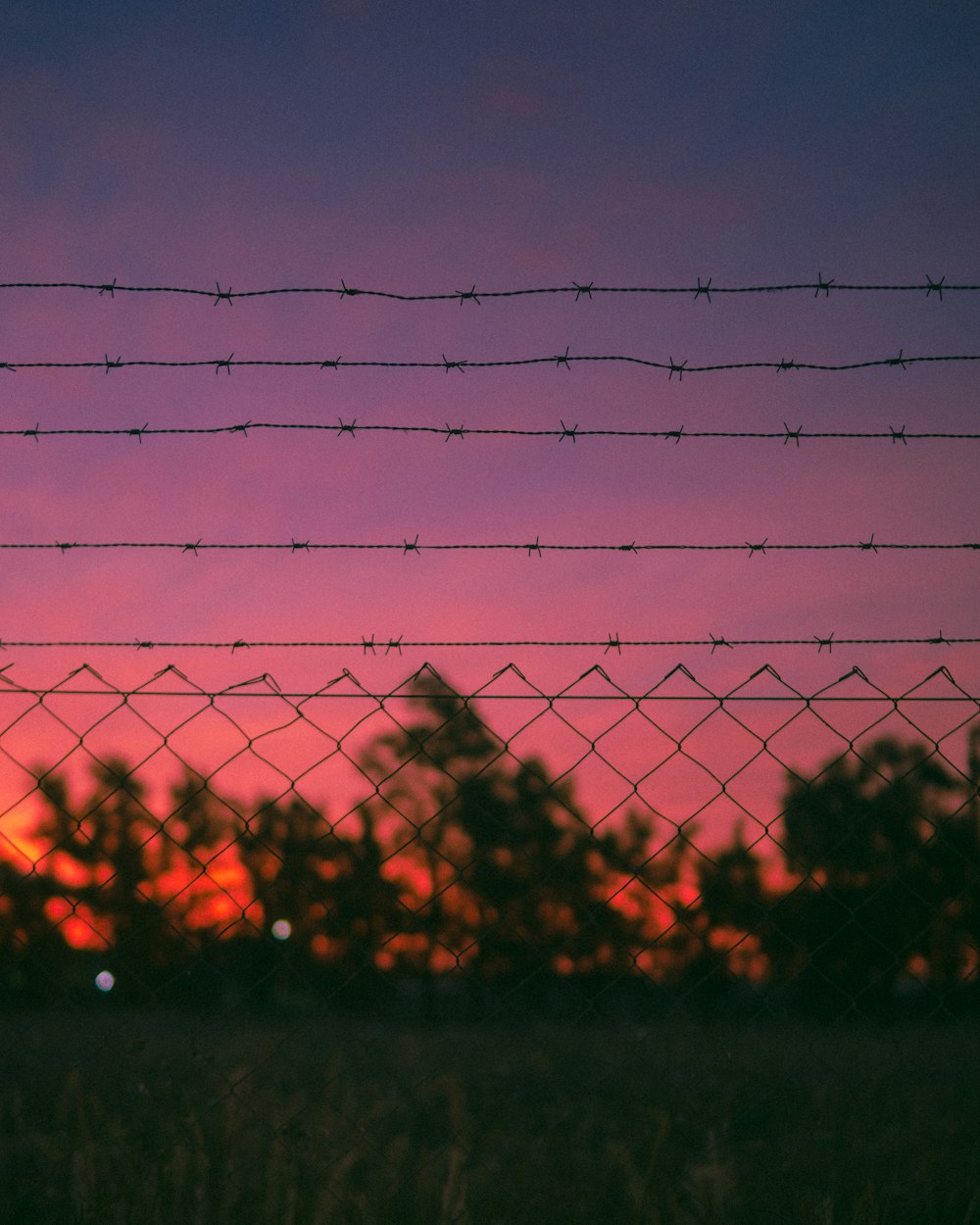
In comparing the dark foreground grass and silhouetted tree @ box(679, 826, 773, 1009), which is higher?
silhouetted tree @ box(679, 826, 773, 1009)

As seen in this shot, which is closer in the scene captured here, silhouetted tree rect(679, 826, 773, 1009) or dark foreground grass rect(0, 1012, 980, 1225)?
silhouetted tree rect(679, 826, 773, 1009)

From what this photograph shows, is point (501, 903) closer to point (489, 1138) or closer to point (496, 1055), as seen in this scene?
point (496, 1055)

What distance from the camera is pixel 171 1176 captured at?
308 centimetres

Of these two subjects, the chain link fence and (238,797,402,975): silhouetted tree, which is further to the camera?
(238,797,402,975): silhouetted tree

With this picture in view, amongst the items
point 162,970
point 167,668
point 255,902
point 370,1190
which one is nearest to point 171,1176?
point 370,1190

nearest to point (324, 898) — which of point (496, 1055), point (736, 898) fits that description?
point (496, 1055)

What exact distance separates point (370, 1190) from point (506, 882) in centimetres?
1563

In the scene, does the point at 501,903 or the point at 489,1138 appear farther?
the point at 501,903

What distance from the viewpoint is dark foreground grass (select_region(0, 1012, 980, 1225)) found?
299 centimetres

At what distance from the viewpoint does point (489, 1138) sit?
575cm

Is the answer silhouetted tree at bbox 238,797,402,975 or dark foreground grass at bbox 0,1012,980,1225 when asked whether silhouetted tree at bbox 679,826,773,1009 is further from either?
silhouetted tree at bbox 238,797,402,975

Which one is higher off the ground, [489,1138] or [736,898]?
[736,898]

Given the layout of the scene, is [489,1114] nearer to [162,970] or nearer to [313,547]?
[313,547]

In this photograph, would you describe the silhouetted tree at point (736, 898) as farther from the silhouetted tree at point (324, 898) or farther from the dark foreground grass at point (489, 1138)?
the silhouetted tree at point (324, 898)
